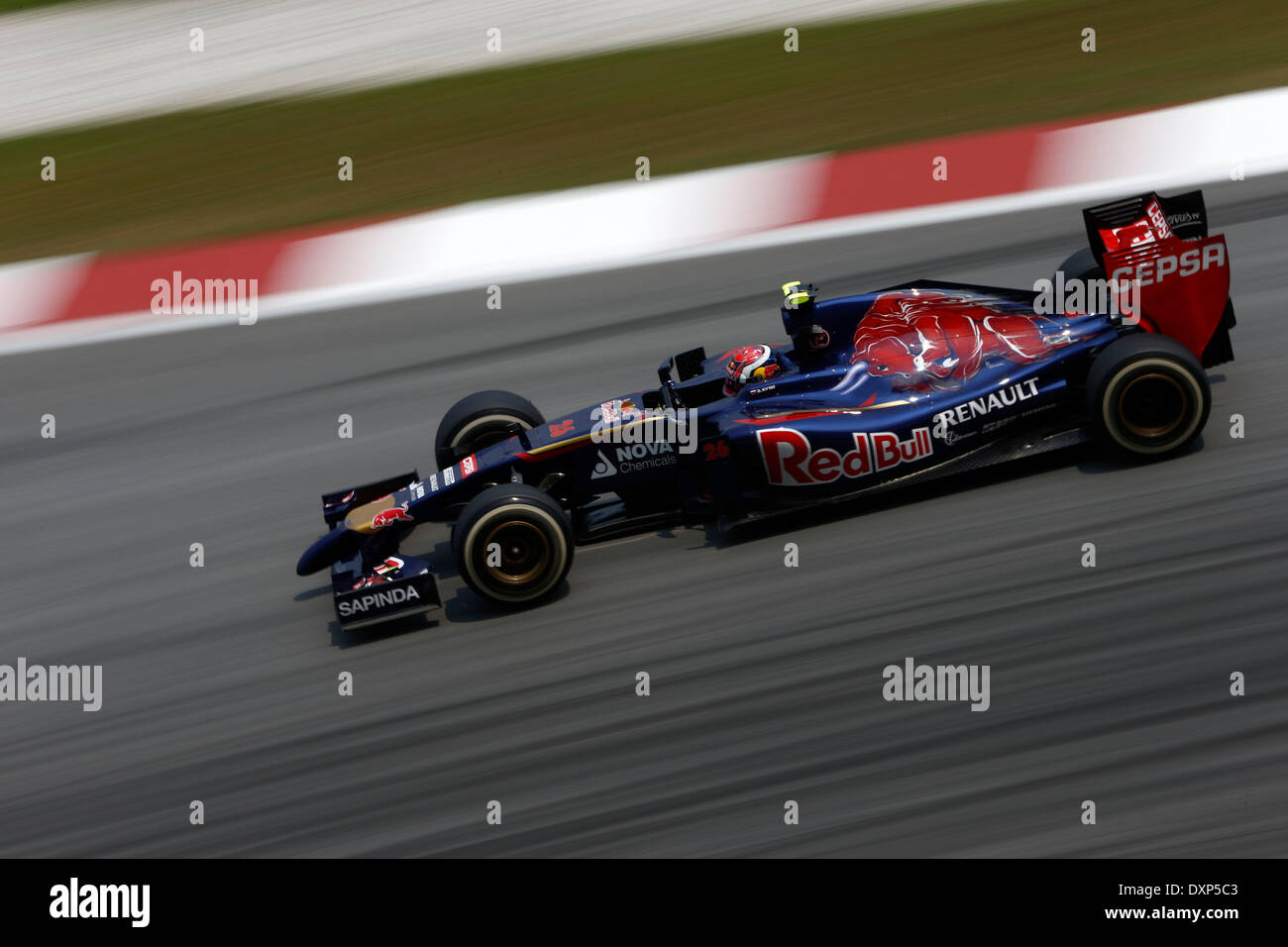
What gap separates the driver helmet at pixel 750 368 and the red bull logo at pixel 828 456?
45 centimetres

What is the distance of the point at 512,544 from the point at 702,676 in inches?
46.4

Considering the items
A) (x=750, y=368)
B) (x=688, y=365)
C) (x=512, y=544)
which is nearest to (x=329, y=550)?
(x=512, y=544)

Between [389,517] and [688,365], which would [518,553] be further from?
[688,365]

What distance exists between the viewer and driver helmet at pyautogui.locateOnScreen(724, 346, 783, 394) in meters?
6.82

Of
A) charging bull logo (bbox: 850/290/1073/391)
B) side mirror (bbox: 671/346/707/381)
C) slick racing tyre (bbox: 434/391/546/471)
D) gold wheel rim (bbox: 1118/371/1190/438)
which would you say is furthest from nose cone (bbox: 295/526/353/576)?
gold wheel rim (bbox: 1118/371/1190/438)

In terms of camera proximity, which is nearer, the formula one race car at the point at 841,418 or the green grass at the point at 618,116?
the formula one race car at the point at 841,418

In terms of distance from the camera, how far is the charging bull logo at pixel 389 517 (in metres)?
6.71

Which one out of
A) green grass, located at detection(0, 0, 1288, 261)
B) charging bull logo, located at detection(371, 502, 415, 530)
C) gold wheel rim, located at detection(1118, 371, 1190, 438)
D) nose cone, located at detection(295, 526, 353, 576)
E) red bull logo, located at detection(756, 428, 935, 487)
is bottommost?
nose cone, located at detection(295, 526, 353, 576)

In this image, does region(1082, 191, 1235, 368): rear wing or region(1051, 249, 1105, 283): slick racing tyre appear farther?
region(1051, 249, 1105, 283): slick racing tyre

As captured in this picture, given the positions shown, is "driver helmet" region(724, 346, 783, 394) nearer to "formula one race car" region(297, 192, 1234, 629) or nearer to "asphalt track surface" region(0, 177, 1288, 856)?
"formula one race car" region(297, 192, 1234, 629)

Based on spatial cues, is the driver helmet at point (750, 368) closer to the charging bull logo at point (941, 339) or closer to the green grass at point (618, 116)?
the charging bull logo at point (941, 339)

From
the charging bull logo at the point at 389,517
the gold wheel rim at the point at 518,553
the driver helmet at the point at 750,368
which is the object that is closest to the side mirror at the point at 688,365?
the driver helmet at the point at 750,368

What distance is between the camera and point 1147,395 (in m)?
6.54
